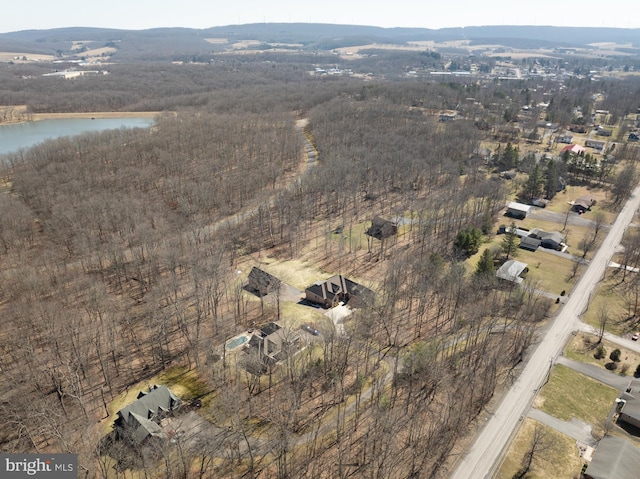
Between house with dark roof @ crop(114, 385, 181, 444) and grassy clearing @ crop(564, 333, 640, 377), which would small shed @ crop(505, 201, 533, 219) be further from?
house with dark roof @ crop(114, 385, 181, 444)

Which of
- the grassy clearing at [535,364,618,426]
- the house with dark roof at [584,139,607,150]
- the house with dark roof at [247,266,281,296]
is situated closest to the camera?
the grassy clearing at [535,364,618,426]

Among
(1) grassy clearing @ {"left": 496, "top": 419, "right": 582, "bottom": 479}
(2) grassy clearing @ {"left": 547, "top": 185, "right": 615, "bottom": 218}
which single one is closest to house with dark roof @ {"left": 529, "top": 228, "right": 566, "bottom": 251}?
(2) grassy clearing @ {"left": 547, "top": 185, "right": 615, "bottom": 218}

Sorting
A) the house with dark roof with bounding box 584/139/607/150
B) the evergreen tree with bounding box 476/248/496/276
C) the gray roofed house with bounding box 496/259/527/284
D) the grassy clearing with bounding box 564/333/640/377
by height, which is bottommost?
the grassy clearing with bounding box 564/333/640/377

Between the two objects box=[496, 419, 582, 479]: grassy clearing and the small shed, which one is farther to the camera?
the small shed

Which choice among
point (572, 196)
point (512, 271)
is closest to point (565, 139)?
point (572, 196)

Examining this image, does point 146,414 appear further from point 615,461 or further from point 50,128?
point 50,128

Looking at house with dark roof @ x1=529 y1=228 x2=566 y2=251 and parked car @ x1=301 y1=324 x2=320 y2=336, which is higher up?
house with dark roof @ x1=529 y1=228 x2=566 y2=251

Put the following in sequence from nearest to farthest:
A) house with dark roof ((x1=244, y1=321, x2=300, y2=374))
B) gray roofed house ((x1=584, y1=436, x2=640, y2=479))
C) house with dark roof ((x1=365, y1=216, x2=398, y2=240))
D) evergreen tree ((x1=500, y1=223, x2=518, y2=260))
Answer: gray roofed house ((x1=584, y1=436, x2=640, y2=479)) < house with dark roof ((x1=244, y1=321, x2=300, y2=374)) < evergreen tree ((x1=500, y1=223, x2=518, y2=260)) < house with dark roof ((x1=365, y1=216, x2=398, y2=240))
